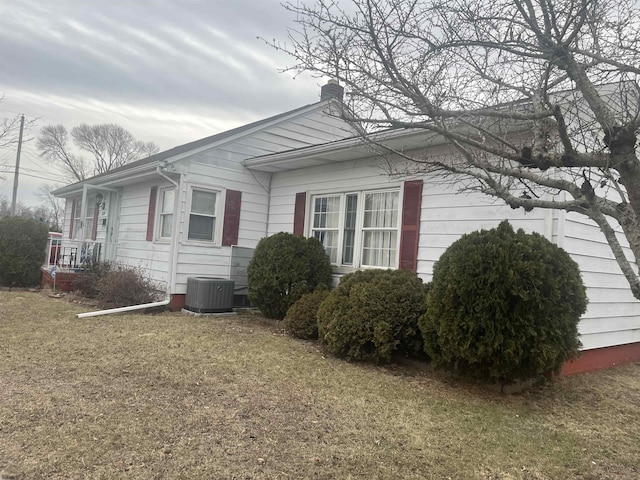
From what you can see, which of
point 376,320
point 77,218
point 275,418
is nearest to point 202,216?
point 376,320

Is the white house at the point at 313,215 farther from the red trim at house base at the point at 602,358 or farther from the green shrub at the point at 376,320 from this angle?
the green shrub at the point at 376,320

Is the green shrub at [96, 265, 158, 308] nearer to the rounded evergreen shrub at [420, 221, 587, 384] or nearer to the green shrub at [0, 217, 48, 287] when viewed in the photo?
the green shrub at [0, 217, 48, 287]

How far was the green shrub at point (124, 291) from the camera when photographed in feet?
29.0

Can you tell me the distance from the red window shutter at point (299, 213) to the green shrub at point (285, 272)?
0.88m

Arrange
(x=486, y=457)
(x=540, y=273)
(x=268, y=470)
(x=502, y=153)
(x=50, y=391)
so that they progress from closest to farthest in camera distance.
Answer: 1. (x=268, y=470)
2. (x=502, y=153)
3. (x=486, y=457)
4. (x=50, y=391)
5. (x=540, y=273)

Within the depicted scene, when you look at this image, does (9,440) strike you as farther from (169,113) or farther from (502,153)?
(169,113)

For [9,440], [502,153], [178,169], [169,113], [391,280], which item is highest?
[169,113]

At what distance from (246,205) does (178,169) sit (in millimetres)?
1619

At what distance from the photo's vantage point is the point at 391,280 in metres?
5.97

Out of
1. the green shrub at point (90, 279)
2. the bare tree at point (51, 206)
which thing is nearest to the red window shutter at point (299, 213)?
the green shrub at point (90, 279)

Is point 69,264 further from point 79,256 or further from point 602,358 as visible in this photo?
point 602,358

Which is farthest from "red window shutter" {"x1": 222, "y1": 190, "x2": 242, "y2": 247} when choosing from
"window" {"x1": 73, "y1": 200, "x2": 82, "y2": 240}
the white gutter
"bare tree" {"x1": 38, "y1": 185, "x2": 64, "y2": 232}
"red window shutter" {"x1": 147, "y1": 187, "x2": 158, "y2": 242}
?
"bare tree" {"x1": 38, "y1": 185, "x2": 64, "y2": 232}

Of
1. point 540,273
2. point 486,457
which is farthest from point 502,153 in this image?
point 486,457

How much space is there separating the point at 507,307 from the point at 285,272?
4223 mm
